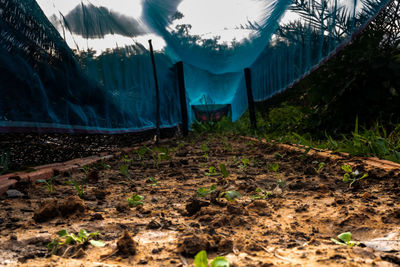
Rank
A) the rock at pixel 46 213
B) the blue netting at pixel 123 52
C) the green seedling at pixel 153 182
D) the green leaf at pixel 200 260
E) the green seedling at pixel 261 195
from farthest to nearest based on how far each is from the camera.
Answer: the blue netting at pixel 123 52 < the green seedling at pixel 153 182 < the green seedling at pixel 261 195 < the rock at pixel 46 213 < the green leaf at pixel 200 260

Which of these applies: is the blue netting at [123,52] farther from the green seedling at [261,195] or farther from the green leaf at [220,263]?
the green leaf at [220,263]

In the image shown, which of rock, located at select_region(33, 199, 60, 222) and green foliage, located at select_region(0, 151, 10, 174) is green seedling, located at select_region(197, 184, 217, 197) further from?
green foliage, located at select_region(0, 151, 10, 174)

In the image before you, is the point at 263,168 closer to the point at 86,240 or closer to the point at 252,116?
the point at 86,240

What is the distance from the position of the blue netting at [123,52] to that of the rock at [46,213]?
981mm

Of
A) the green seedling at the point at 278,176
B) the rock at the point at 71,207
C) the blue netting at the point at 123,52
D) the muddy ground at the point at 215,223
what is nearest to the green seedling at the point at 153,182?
the muddy ground at the point at 215,223

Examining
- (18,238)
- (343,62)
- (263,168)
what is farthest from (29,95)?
(343,62)

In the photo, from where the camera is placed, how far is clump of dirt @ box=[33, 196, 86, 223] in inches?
35.4

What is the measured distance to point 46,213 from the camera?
0.91 metres

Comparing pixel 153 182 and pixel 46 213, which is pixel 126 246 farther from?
pixel 153 182

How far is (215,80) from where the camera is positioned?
7578 millimetres

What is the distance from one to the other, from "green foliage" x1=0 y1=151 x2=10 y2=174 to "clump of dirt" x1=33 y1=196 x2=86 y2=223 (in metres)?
0.88

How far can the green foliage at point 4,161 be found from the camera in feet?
5.23

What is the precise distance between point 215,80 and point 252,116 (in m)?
1.98

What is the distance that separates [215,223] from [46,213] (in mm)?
552
